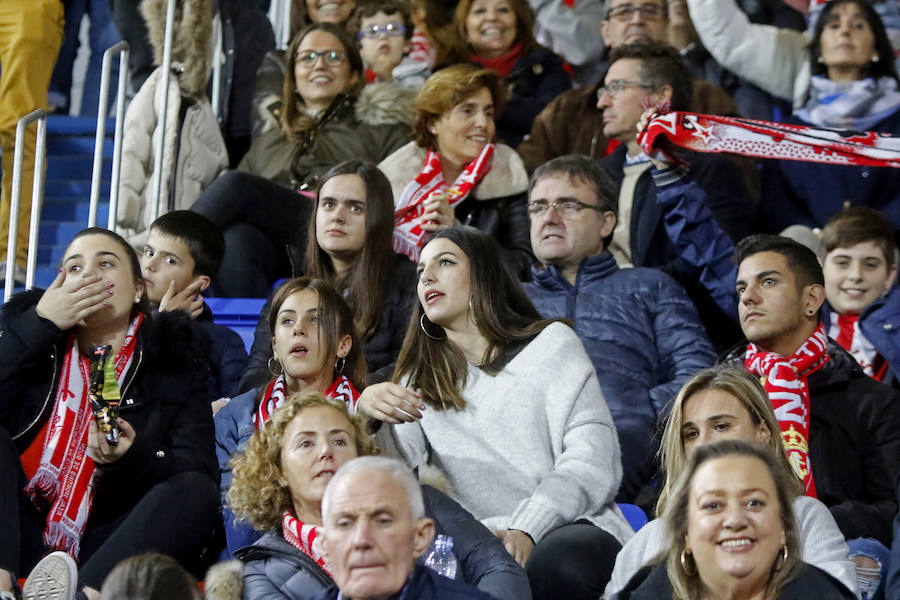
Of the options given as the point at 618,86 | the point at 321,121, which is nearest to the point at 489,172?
the point at 618,86

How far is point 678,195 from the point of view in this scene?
20.5 ft

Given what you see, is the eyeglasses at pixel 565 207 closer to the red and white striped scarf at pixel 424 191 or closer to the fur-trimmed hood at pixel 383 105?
the red and white striped scarf at pixel 424 191

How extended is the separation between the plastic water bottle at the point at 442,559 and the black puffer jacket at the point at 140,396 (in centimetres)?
97

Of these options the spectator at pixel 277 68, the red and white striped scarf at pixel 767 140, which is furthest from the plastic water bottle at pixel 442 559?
the spectator at pixel 277 68

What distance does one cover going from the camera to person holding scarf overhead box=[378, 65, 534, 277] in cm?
694

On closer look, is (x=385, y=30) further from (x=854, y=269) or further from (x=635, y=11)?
(x=854, y=269)

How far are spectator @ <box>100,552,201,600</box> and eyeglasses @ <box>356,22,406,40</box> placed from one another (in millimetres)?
4856

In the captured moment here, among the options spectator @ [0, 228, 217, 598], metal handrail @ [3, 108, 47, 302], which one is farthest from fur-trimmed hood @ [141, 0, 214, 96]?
spectator @ [0, 228, 217, 598]

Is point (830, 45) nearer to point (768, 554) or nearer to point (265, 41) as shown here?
point (265, 41)

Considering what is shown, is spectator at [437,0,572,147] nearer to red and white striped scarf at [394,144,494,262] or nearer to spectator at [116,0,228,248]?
red and white striped scarf at [394,144,494,262]

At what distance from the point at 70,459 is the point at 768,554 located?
7.16 ft

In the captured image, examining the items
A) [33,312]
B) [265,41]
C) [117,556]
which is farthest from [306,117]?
[117,556]

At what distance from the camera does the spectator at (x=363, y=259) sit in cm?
596

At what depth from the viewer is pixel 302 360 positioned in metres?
5.14
